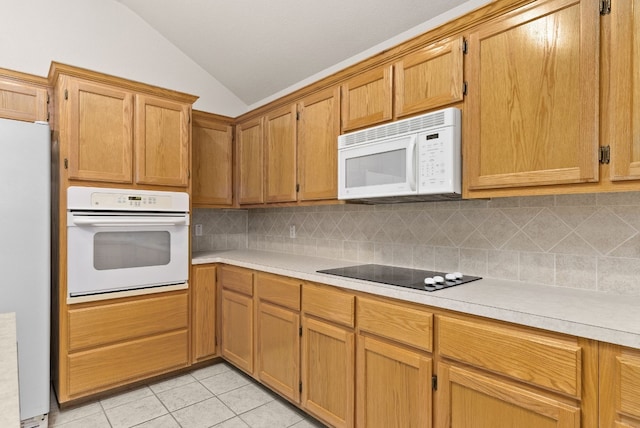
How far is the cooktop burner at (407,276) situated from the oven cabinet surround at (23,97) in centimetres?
235

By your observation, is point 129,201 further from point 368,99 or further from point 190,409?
point 368,99

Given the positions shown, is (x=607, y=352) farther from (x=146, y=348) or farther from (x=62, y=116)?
(x=62, y=116)

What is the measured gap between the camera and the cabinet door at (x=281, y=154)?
108 inches

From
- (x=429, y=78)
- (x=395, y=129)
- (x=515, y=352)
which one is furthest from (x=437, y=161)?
(x=515, y=352)

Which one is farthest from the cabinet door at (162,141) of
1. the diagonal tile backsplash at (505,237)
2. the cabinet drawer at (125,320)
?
the diagonal tile backsplash at (505,237)

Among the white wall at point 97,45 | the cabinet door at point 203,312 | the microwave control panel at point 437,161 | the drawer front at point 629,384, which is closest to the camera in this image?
the drawer front at point 629,384

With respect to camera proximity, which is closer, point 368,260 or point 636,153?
point 636,153

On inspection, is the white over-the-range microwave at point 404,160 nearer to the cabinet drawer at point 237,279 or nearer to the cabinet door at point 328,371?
the cabinet door at point 328,371

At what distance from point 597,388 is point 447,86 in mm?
1371

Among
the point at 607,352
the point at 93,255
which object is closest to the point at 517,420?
the point at 607,352

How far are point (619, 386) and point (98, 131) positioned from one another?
2945 mm

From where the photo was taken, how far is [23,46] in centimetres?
267

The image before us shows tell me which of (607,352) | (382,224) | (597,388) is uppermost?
(382,224)

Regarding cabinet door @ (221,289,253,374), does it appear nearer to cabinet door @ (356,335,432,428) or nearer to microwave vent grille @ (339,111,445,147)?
cabinet door @ (356,335,432,428)
